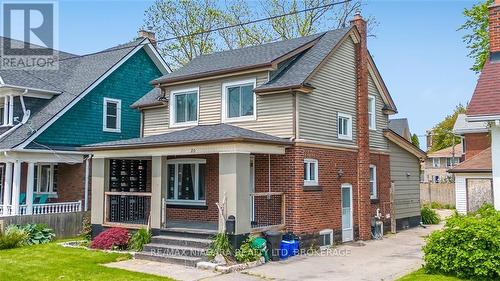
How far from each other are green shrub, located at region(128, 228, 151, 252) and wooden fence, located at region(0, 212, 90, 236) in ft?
15.2

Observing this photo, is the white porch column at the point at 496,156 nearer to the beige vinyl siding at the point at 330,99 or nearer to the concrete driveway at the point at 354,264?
the concrete driveway at the point at 354,264

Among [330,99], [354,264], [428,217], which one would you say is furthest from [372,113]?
[354,264]

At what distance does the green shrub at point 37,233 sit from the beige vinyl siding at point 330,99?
9888 mm

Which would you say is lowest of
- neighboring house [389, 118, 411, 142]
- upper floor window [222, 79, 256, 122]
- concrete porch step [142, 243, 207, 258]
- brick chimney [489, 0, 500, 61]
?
concrete porch step [142, 243, 207, 258]

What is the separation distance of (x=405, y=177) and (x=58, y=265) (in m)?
16.2

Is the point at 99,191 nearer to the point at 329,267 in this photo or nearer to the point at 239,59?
the point at 239,59

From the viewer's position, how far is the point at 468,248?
34.8 feet

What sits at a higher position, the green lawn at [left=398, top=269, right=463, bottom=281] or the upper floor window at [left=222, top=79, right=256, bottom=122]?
the upper floor window at [left=222, top=79, right=256, bottom=122]

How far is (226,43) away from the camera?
119 feet

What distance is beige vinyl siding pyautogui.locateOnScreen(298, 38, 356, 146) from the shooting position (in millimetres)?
16094


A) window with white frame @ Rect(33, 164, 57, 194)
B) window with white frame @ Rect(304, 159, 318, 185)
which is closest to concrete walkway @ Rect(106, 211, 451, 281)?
window with white frame @ Rect(304, 159, 318, 185)

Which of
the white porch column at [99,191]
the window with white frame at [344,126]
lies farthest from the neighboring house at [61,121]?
the window with white frame at [344,126]

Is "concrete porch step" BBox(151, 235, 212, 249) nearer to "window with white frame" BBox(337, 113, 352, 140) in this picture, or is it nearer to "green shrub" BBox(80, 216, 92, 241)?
"green shrub" BBox(80, 216, 92, 241)

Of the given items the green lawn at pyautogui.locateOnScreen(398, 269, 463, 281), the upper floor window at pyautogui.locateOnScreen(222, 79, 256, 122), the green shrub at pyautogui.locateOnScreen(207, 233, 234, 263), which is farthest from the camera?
the upper floor window at pyautogui.locateOnScreen(222, 79, 256, 122)
